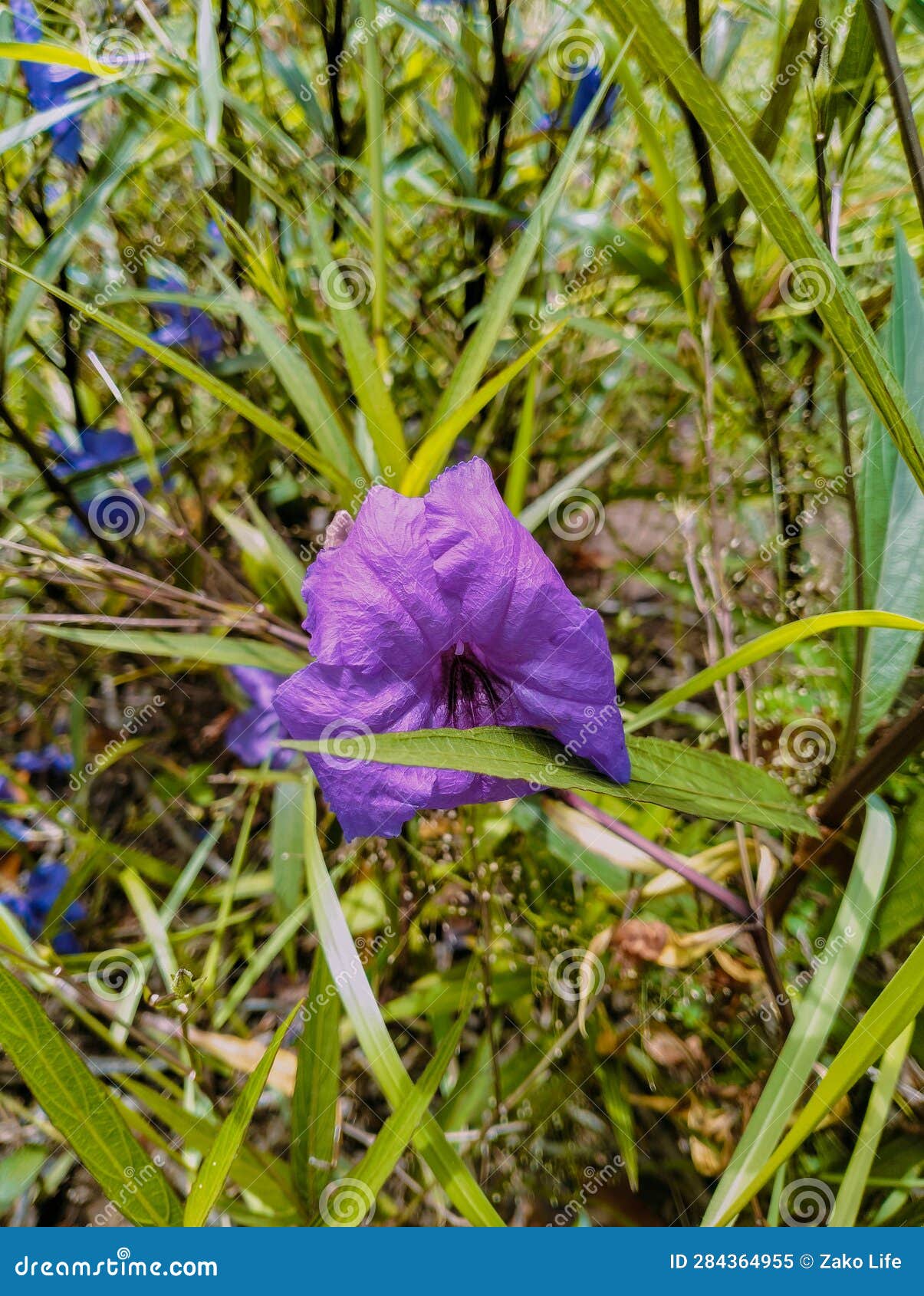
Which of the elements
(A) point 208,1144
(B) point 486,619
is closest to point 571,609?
(B) point 486,619

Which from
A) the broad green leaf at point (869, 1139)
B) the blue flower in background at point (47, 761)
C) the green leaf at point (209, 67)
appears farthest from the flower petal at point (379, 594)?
the blue flower in background at point (47, 761)

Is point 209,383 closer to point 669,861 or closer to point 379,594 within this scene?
point 379,594

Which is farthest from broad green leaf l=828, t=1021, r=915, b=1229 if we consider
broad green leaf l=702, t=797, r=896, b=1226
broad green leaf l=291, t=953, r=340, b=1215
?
broad green leaf l=291, t=953, r=340, b=1215

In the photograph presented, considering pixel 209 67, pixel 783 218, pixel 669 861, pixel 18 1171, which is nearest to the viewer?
pixel 783 218

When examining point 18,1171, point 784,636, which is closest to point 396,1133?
point 784,636

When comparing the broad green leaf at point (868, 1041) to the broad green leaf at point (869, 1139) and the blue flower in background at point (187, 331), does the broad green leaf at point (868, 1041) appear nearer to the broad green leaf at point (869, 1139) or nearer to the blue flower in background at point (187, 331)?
the broad green leaf at point (869, 1139)

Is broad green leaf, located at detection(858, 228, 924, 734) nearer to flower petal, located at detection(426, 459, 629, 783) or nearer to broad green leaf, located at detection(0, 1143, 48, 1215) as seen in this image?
flower petal, located at detection(426, 459, 629, 783)
